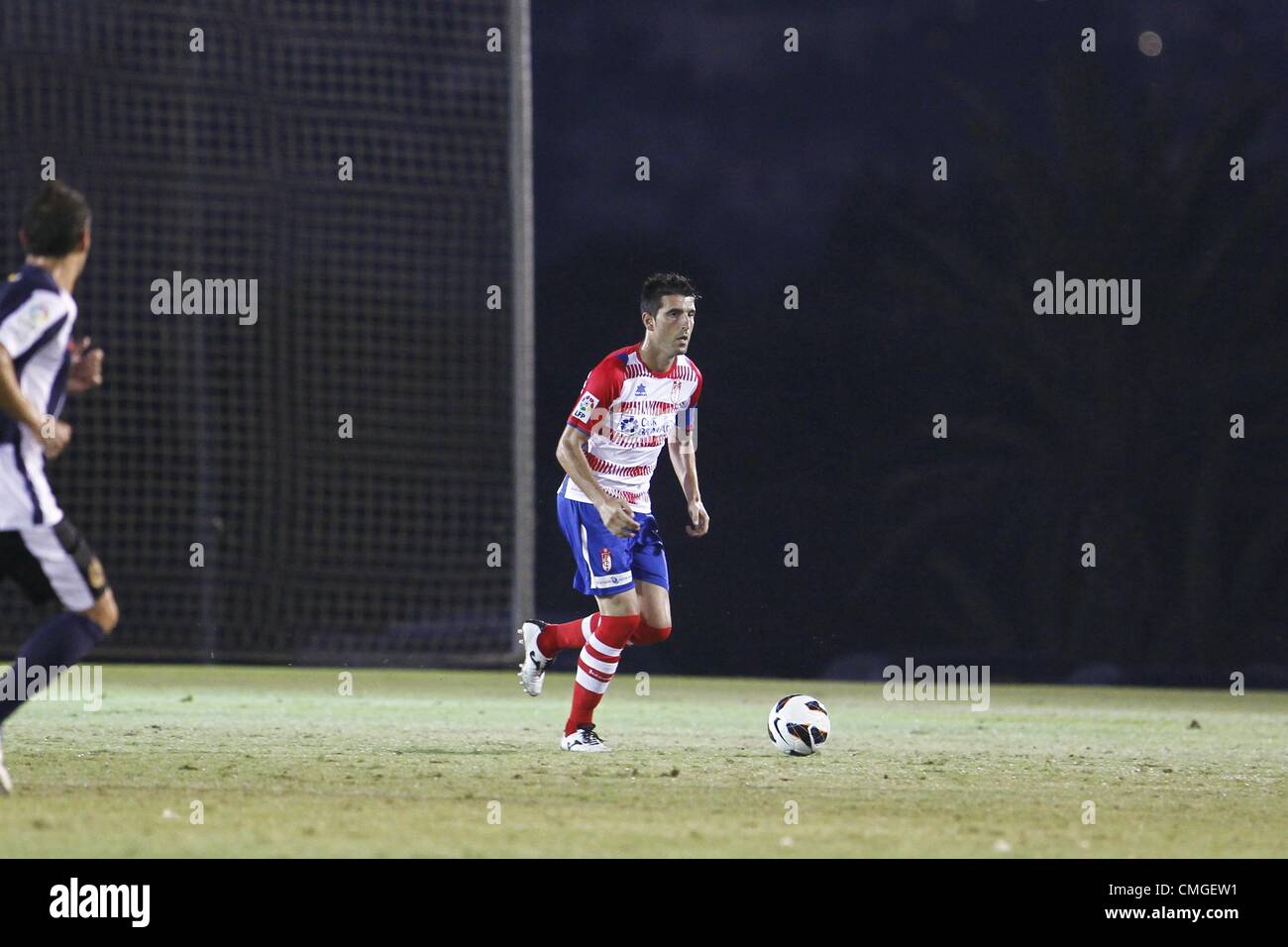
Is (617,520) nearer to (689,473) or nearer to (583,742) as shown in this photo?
(689,473)

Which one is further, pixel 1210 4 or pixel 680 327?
pixel 1210 4

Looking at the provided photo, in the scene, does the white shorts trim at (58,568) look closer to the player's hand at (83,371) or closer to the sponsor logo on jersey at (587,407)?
the player's hand at (83,371)

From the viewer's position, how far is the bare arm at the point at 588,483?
782 centimetres

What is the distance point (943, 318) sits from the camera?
15156 millimetres

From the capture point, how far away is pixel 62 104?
1449 cm

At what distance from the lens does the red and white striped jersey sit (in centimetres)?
808

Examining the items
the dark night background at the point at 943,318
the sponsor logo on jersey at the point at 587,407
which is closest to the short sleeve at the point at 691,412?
the sponsor logo on jersey at the point at 587,407

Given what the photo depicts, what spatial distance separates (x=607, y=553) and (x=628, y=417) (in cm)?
69

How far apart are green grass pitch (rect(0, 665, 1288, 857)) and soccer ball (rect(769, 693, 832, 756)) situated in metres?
0.14

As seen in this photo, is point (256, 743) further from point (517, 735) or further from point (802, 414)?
point (802, 414)

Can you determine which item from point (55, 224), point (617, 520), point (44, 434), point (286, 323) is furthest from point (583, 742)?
point (286, 323)

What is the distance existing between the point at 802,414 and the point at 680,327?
729 centimetres
